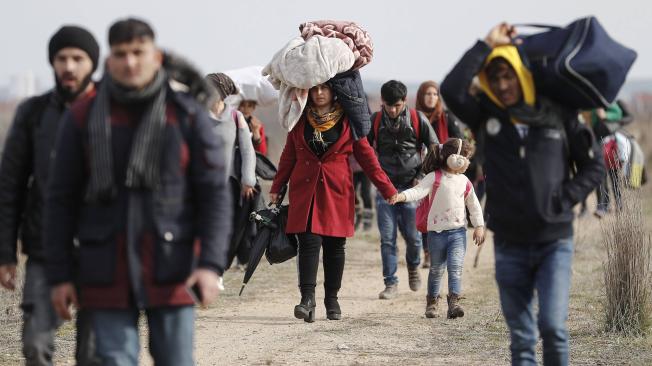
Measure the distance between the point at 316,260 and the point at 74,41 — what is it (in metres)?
3.73

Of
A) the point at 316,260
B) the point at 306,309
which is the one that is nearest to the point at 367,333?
the point at 306,309

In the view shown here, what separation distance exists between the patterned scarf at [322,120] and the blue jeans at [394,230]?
70.7 inches

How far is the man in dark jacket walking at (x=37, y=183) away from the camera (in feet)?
17.9

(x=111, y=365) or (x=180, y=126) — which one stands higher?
(x=180, y=126)

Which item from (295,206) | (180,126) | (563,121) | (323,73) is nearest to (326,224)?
(295,206)

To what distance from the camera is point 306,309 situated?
8.93 m

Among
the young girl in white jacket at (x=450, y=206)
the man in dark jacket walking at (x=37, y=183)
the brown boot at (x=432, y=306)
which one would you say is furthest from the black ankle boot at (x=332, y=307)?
the man in dark jacket walking at (x=37, y=183)

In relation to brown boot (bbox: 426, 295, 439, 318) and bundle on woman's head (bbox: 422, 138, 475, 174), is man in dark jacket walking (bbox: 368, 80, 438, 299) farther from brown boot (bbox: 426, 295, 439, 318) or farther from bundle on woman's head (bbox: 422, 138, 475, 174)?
bundle on woman's head (bbox: 422, 138, 475, 174)

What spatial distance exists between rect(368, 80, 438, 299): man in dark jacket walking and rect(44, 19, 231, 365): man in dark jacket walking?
19.2 feet

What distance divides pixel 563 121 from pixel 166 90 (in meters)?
1.91

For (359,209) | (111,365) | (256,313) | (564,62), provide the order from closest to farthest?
(111,365), (564,62), (256,313), (359,209)

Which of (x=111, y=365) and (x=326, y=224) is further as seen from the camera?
(x=326, y=224)

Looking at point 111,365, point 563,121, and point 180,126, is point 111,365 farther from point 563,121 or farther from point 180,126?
point 563,121

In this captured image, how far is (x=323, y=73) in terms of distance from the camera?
855 cm
